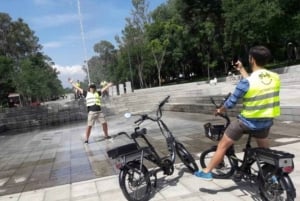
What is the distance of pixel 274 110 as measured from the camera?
4746mm

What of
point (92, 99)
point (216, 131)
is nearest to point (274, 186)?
point (216, 131)

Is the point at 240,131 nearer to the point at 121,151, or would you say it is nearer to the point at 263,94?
the point at 263,94

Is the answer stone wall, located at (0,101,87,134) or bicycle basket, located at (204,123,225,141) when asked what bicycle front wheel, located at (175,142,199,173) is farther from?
stone wall, located at (0,101,87,134)

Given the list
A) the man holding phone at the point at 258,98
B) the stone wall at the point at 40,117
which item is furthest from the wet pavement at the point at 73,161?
the stone wall at the point at 40,117

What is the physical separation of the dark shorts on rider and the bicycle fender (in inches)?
27.7

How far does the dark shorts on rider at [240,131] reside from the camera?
16.0 feet

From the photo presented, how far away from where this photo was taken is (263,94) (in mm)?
4703

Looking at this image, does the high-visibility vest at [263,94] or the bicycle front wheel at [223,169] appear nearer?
the high-visibility vest at [263,94]

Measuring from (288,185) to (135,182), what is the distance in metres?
1.96

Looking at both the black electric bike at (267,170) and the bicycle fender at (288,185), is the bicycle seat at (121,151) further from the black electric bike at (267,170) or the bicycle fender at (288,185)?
the bicycle fender at (288,185)

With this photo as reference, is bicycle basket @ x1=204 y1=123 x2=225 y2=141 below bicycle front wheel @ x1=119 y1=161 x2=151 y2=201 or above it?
above

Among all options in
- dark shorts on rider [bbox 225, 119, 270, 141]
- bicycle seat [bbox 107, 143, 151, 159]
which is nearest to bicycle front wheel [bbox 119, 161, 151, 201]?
bicycle seat [bbox 107, 143, 151, 159]

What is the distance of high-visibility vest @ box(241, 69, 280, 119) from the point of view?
470cm

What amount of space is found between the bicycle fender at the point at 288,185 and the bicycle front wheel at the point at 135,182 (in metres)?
1.79
